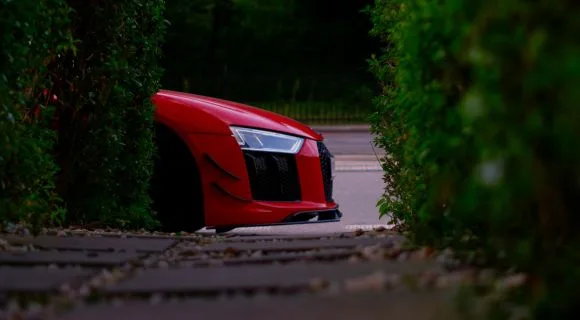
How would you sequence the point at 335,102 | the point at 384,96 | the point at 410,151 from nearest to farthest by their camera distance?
1. the point at 410,151
2. the point at 384,96
3. the point at 335,102

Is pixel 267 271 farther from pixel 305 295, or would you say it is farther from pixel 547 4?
pixel 547 4

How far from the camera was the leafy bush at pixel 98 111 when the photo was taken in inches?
328

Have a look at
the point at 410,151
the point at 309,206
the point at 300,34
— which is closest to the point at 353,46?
the point at 300,34

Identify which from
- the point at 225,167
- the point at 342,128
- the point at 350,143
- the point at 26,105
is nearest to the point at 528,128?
the point at 26,105

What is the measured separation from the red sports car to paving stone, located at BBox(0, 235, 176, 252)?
5.59ft

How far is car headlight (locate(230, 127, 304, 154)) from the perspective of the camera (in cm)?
921

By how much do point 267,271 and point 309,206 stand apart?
187 inches

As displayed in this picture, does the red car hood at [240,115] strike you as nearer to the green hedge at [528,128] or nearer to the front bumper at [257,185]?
the front bumper at [257,185]

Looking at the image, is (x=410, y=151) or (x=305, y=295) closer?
(x=305, y=295)

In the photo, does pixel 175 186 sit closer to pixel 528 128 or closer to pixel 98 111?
pixel 98 111

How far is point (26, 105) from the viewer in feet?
24.3

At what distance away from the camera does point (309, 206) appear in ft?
31.7

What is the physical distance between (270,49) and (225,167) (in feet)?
136

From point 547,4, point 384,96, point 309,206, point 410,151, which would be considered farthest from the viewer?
point 309,206
